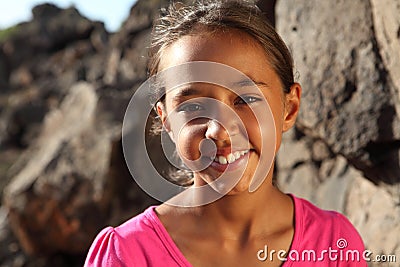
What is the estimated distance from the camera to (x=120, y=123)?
360cm

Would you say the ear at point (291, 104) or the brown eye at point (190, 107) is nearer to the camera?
the brown eye at point (190, 107)

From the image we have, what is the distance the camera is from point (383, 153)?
6.21ft

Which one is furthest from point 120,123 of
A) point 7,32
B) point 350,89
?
point 7,32

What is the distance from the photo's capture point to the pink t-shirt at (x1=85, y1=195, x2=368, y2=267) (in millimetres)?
1363

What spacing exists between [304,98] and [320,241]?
0.66 m

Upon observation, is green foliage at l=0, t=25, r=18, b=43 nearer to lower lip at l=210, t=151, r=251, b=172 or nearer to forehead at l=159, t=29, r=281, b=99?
forehead at l=159, t=29, r=281, b=99

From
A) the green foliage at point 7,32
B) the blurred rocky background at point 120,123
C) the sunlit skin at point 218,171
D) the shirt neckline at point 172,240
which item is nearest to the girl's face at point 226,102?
the sunlit skin at point 218,171

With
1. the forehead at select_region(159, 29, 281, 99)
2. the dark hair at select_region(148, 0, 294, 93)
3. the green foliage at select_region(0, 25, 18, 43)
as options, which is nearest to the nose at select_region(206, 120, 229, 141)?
the forehead at select_region(159, 29, 281, 99)

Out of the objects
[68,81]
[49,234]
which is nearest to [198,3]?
[49,234]

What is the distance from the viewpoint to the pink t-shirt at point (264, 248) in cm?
136

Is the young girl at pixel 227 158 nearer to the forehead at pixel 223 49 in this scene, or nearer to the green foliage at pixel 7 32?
the forehead at pixel 223 49

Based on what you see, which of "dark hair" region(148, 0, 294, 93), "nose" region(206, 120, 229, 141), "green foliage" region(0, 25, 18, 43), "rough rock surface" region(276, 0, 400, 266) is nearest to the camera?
"nose" region(206, 120, 229, 141)

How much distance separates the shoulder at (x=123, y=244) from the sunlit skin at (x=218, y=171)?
56mm

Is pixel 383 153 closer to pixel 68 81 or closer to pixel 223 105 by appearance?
pixel 223 105
